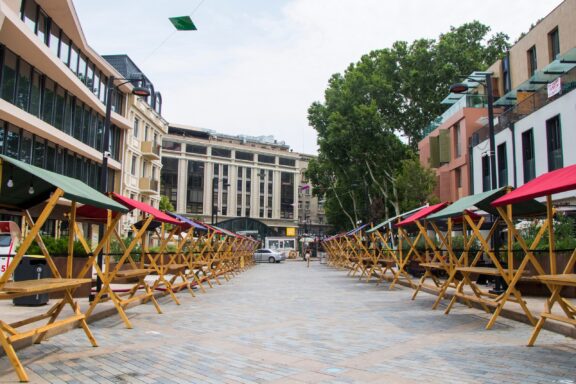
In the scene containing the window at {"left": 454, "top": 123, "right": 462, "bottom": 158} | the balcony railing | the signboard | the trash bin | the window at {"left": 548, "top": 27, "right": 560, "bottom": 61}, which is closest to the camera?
the trash bin

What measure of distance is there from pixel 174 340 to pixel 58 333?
1688 mm

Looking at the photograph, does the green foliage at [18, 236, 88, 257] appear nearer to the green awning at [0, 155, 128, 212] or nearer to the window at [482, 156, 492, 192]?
the green awning at [0, 155, 128, 212]

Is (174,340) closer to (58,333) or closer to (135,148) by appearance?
(58,333)

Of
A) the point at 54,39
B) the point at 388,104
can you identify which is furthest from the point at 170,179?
the point at 54,39

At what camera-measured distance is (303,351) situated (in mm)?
6047

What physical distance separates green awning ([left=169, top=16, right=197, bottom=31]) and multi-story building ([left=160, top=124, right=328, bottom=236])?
6612 cm

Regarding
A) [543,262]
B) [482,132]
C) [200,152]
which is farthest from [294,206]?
[543,262]

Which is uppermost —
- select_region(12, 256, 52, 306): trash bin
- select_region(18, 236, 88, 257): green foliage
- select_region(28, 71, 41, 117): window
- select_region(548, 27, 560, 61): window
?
select_region(548, 27, 560, 61): window

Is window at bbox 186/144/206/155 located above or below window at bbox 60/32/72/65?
above

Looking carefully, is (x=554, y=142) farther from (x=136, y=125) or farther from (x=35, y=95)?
(x=136, y=125)

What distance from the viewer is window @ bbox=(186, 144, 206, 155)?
8650cm

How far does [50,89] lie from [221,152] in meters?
66.4

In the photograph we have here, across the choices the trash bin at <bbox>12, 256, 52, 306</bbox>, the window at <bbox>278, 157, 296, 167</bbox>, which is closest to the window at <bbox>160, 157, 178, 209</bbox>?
the window at <bbox>278, 157, 296, 167</bbox>

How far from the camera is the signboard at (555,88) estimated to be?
21.6 meters
